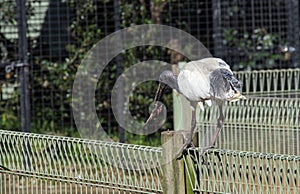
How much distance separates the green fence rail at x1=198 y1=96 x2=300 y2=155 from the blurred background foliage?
245 cm

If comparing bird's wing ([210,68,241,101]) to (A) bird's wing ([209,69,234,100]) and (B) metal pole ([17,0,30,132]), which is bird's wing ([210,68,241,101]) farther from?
(B) metal pole ([17,0,30,132])

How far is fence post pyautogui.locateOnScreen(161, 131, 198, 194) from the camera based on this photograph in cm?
385

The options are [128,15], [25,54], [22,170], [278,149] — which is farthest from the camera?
[128,15]

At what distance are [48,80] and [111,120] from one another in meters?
0.85

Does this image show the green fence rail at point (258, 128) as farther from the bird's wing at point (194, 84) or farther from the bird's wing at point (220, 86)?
the bird's wing at point (220, 86)

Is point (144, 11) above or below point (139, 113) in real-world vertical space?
above

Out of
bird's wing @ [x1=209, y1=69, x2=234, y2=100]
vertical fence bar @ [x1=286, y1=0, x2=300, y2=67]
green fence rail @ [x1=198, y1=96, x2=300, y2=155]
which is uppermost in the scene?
vertical fence bar @ [x1=286, y1=0, x2=300, y2=67]

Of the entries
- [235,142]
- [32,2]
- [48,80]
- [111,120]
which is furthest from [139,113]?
[235,142]

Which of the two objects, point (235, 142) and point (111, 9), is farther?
point (111, 9)

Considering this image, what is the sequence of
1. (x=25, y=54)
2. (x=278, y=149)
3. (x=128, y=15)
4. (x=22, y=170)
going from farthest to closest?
(x=128, y=15)
(x=25, y=54)
(x=278, y=149)
(x=22, y=170)

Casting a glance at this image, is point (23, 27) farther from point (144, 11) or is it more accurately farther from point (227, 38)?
point (227, 38)

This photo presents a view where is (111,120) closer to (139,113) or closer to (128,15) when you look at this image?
(139,113)

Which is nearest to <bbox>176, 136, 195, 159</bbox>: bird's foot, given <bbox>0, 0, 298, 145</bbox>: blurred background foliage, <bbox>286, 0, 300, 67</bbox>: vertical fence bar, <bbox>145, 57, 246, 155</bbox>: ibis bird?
<bbox>145, 57, 246, 155</bbox>: ibis bird

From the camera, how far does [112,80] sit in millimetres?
9656
